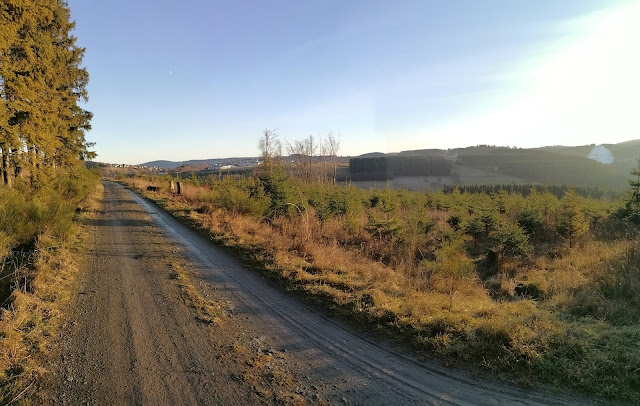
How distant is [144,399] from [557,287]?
32.1 feet

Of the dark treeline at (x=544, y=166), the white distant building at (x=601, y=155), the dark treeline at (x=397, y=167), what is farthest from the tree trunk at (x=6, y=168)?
the white distant building at (x=601, y=155)

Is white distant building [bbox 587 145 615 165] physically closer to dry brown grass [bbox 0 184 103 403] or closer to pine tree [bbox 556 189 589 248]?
pine tree [bbox 556 189 589 248]

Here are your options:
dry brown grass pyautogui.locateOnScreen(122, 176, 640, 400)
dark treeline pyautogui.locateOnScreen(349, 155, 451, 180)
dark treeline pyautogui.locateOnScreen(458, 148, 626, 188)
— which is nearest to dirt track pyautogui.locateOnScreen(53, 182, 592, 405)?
dry brown grass pyautogui.locateOnScreen(122, 176, 640, 400)

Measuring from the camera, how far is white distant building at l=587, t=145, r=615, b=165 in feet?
276

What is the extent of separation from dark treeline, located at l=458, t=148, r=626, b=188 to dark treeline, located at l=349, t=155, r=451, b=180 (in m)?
12.2

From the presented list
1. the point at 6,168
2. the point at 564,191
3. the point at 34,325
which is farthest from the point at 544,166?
the point at 34,325

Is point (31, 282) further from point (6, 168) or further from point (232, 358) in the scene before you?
point (6, 168)

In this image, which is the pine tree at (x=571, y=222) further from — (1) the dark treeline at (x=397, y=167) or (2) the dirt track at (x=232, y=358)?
(1) the dark treeline at (x=397, y=167)

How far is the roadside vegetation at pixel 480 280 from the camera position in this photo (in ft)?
12.4

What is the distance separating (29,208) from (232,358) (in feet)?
35.2

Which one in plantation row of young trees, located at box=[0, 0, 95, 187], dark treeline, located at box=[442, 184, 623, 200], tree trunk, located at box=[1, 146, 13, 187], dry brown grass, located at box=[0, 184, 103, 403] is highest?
plantation row of young trees, located at box=[0, 0, 95, 187]

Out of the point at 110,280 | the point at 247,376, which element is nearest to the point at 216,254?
the point at 110,280

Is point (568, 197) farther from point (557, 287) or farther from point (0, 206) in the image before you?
point (0, 206)

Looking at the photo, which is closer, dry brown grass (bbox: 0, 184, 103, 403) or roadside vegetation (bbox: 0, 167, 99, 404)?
dry brown grass (bbox: 0, 184, 103, 403)
